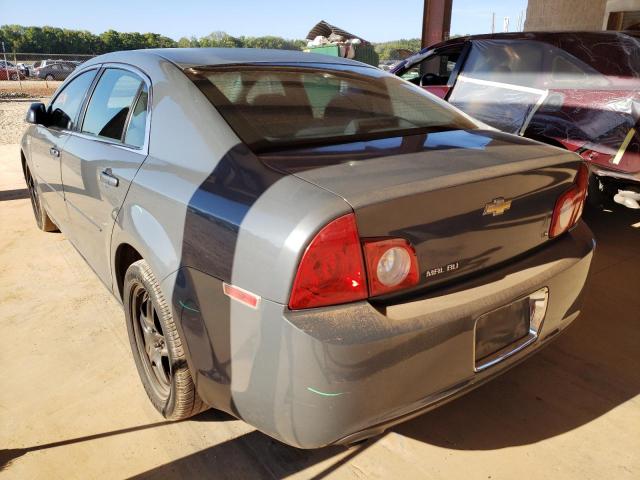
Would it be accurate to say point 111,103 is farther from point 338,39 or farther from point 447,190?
point 338,39

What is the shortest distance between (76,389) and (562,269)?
223cm

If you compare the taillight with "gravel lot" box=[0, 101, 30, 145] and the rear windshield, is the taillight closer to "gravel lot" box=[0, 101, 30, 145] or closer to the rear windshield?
the rear windshield

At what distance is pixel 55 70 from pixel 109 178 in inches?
1402

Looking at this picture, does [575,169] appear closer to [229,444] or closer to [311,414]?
[311,414]

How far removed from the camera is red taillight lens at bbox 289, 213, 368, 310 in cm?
144

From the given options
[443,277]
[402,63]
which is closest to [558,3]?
[402,63]

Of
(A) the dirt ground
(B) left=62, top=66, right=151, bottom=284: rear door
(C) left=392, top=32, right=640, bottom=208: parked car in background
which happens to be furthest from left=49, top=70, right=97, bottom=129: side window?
(C) left=392, top=32, right=640, bottom=208: parked car in background

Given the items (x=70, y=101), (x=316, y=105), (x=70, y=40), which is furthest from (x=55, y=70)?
(x=316, y=105)

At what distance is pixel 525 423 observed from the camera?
7.14 feet

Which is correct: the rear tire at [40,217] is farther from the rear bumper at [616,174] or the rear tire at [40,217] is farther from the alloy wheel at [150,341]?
the rear bumper at [616,174]

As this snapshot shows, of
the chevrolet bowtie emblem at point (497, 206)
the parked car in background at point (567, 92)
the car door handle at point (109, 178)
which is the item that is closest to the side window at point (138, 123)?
the car door handle at point (109, 178)

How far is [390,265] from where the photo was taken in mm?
1539

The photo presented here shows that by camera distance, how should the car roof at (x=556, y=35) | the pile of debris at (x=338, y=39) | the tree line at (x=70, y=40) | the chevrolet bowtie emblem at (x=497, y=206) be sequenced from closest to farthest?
the chevrolet bowtie emblem at (x=497, y=206) → the car roof at (x=556, y=35) → the pile of debris at (x=338, y=39) → the tree line at (x=70, y=40)

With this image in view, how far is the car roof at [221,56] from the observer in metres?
2.36
